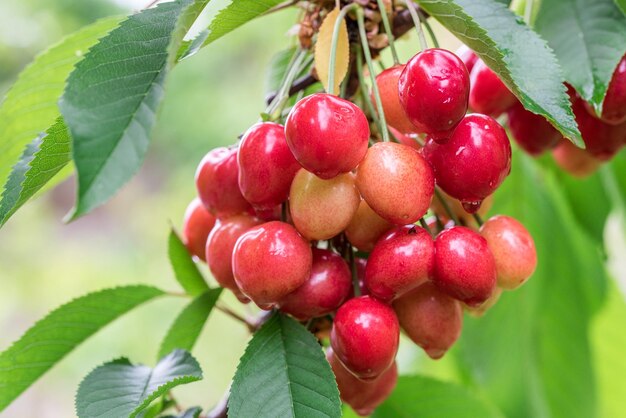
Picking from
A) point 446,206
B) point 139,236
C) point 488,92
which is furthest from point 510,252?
point 139,236

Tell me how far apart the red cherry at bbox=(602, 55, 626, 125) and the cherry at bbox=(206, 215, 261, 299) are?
0.32 metres

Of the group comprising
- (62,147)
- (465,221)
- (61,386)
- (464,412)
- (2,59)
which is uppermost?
(62,147)

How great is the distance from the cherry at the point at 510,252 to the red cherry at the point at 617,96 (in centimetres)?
15

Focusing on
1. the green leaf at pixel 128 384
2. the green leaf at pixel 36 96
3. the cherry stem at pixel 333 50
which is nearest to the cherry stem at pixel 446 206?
the cherry stem at pixel 333 50

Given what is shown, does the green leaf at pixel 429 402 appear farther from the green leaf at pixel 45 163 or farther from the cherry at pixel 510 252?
the green leaf at pixel 45 163

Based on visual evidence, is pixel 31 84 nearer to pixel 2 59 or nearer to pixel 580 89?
pixel 580 89

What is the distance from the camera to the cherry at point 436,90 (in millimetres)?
492

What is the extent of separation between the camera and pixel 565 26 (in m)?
0.67

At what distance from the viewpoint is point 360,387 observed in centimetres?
61

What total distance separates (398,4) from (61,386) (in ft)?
11.2

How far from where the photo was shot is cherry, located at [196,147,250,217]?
59cm

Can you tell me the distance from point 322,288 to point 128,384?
179 mm

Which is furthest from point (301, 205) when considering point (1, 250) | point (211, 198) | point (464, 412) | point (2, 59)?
point (2, 59)

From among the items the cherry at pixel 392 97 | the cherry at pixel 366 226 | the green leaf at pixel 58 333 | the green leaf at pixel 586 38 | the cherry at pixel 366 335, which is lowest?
the green leaf at pixel 58 333
